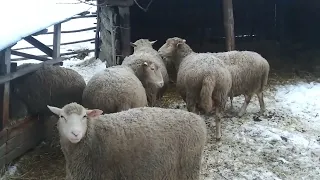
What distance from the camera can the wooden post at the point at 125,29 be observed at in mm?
10266

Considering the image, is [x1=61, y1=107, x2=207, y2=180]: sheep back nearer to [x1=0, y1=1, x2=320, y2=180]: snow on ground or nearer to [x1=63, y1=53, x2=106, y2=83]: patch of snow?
[x1=0, y1=1, x2=320, y2=180]: snow on ground

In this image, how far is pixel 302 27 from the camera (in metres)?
14.6

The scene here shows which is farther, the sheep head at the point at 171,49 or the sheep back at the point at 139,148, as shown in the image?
the sheep head at the point at 171,49

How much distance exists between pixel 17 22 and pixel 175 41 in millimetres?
3633

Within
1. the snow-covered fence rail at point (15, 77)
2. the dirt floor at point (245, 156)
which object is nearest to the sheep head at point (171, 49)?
the dirt floor at point (245, 156)

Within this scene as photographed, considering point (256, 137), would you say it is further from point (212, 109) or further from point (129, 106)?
point (129, 106)

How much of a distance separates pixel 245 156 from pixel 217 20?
26.5 ft

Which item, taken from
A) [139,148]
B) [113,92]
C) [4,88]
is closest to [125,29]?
[113,92]

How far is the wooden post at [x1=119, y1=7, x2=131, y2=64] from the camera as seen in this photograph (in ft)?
33.7

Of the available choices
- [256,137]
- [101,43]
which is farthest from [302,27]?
[256,137]

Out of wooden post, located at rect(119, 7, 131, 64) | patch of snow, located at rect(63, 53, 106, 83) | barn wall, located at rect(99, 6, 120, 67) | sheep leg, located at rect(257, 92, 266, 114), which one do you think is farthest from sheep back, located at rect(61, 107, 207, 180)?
patch of snow, located at rect(63, 53, 106, 83)

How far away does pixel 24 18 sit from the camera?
7359 millimetres

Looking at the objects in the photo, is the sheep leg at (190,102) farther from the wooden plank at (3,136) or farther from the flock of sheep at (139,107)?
the wooden plank at (3,136)

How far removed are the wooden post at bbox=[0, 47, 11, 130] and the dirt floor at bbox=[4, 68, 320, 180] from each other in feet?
2.59
